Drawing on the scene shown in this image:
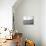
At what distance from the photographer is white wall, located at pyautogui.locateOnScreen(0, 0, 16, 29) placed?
405 centimetres

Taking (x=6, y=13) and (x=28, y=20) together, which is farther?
(x=28, y=20)

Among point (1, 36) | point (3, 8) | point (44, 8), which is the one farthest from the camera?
point (44, 8)

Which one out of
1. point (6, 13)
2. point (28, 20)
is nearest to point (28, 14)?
point (28, 20)

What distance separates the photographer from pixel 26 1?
18.1 ft

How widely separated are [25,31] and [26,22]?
0.47 meters

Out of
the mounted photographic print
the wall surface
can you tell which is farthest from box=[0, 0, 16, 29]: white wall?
the mounted photographic print

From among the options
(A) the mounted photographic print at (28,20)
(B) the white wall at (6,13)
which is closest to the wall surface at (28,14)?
(A) the mounted photographic print at (28,20)

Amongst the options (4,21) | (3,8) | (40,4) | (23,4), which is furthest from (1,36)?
(40,4)

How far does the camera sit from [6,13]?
13.5 feet

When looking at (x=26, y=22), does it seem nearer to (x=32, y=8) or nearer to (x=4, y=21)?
(x=32, y=8)

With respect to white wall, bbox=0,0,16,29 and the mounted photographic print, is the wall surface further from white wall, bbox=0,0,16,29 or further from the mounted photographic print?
white wall, bbox=0,0,16,29

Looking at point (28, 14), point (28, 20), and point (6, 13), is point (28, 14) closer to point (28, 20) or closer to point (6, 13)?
point (28, 20)

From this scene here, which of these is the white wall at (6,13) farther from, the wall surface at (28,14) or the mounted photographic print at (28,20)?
the mounted photographic print at (28,20)

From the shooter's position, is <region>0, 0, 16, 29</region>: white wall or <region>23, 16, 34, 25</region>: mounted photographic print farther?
<region>23, 16, 34, 25</region>: mounted photographic print
